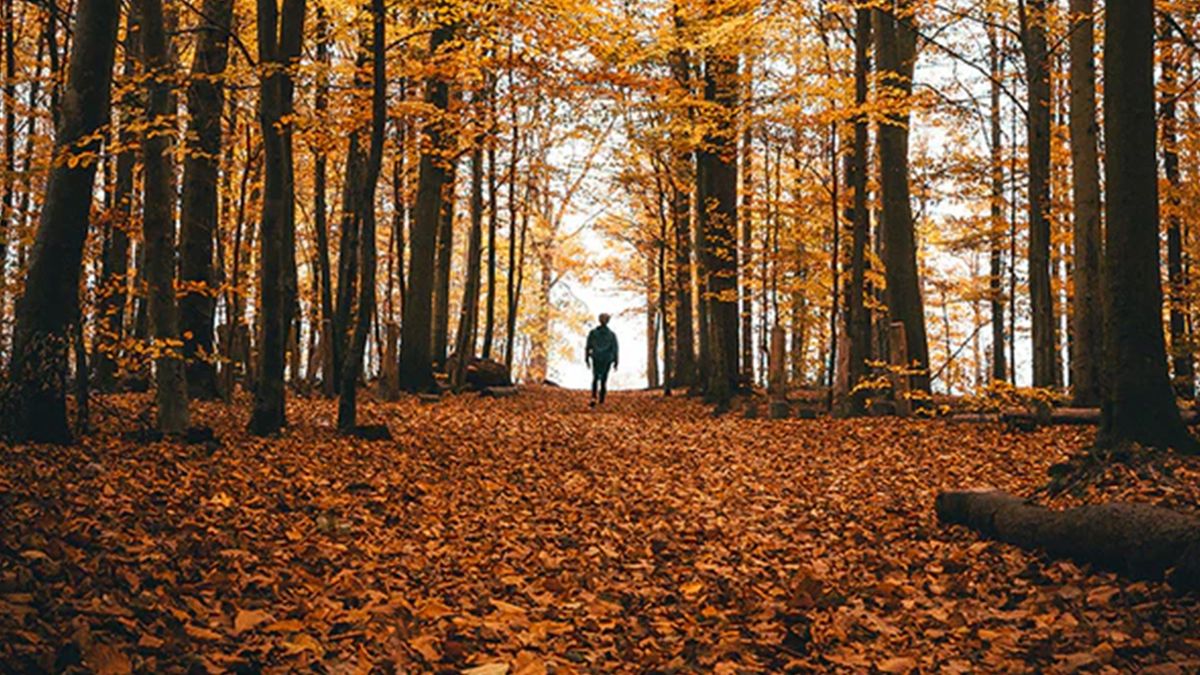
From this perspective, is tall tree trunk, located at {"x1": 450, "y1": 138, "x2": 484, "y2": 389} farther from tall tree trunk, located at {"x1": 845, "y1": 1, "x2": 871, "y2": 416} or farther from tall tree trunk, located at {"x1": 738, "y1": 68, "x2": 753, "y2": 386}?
tall tree trunk, located at {"x1": 845, "y1": 1, "x2": 871, "y2": 416}

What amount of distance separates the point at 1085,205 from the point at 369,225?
966 cm

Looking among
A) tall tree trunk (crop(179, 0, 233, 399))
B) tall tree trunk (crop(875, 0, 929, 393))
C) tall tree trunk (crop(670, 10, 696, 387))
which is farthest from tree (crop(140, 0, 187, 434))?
tall tree trunk (crop(670, 10, 696, 387))

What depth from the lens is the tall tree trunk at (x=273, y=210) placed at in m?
9.66

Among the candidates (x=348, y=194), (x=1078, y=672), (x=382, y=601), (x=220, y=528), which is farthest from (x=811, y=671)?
(x=348, y=194)

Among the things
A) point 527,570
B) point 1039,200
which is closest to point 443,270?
point 1039,200

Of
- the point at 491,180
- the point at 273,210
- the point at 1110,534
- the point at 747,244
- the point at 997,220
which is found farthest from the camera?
the point at 747,244

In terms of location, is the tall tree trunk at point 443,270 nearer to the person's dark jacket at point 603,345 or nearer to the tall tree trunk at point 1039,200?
the person's dark jacket at point 603,345

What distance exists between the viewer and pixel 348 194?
1794 centimetres

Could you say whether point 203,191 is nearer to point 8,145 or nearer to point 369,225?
point 369,225

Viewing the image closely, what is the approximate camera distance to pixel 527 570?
19.0ft

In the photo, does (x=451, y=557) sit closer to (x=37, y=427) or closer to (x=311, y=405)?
(x=37, y=427)

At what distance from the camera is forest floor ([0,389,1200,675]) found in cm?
394

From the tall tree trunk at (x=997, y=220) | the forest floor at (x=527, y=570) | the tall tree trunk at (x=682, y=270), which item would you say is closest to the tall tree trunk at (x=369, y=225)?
the forest floor at (x=527, y=570)

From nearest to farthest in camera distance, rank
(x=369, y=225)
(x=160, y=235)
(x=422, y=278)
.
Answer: (x=160, y=235), (x=369, y=225), (x=422, y=278)
